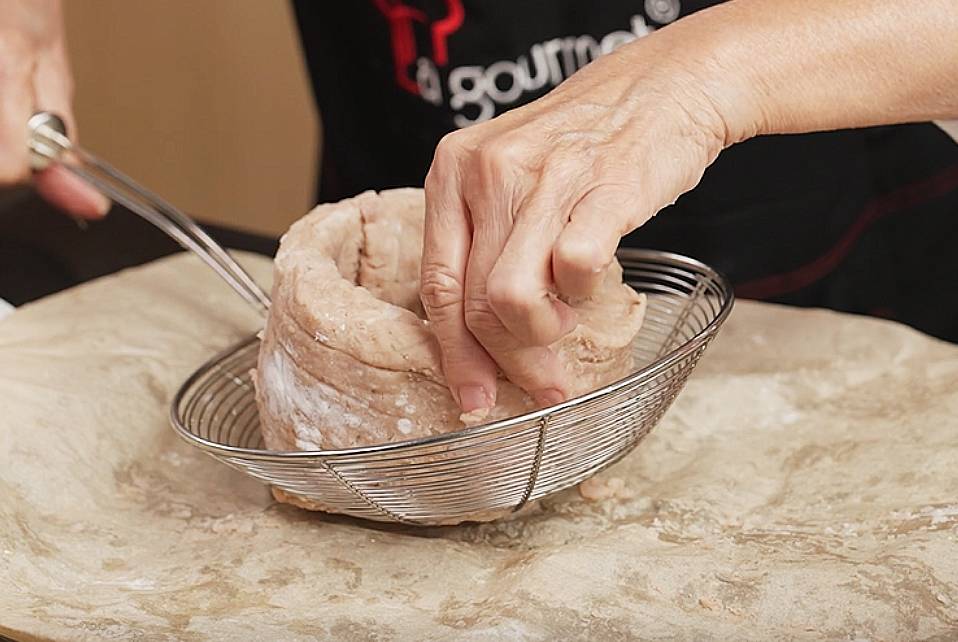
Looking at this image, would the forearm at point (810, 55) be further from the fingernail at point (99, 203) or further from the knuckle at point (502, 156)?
the fingernail at point (99, 203)

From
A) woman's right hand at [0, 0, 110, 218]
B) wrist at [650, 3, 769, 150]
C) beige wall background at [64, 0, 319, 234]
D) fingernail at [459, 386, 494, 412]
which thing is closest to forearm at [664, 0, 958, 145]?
wrist at [650, 3, 769, 150]

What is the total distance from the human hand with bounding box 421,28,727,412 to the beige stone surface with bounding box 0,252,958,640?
177 mm

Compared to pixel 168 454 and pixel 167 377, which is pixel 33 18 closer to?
pixel 167 377

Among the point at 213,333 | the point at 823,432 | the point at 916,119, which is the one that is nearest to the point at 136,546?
the point at 213,333

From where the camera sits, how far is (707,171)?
1.54 metres

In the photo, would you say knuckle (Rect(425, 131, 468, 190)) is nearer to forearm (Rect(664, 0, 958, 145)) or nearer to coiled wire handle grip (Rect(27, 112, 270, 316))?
forearm (Rect(664, 0, 958, 145))

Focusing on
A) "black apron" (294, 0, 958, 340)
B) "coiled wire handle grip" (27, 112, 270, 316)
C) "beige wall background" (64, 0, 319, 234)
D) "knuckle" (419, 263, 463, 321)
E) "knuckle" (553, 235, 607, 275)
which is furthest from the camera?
"beige wall background" (64, 0, 319, 234)

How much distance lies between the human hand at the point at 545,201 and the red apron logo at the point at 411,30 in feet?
1.85

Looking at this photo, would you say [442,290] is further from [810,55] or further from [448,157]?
[810,55]

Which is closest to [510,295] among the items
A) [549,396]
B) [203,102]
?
[549,396]

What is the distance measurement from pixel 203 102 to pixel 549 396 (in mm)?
2266

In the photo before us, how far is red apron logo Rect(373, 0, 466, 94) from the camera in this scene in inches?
59.9

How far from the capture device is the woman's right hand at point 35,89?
142 cm

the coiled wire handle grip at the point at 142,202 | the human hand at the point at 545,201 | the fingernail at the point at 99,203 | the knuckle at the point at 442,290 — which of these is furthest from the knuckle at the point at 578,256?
the fingernail at the point at 99,203
